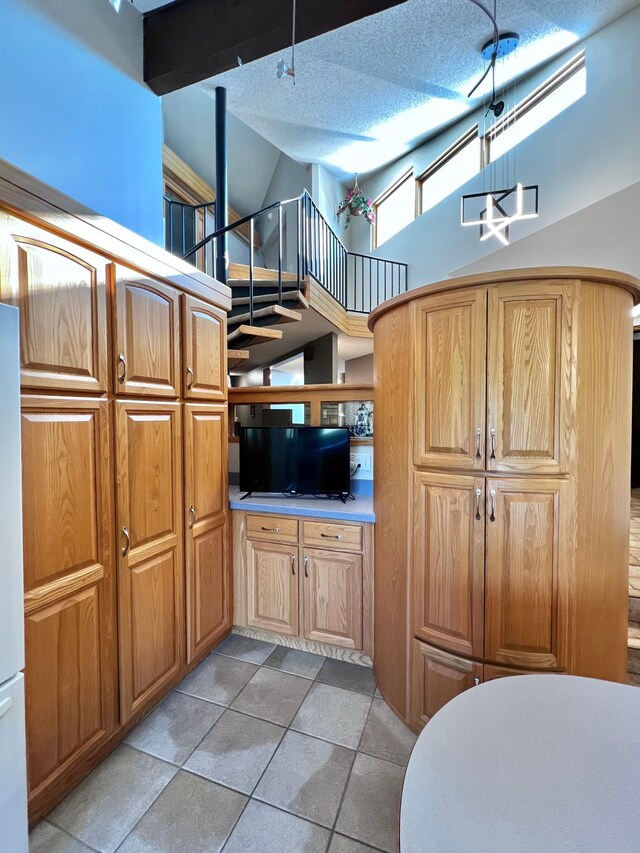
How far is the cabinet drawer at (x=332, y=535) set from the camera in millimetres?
2215

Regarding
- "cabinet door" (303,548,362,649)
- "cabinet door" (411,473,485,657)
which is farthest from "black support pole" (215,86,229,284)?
"cabinet door" (411,473,485,657)

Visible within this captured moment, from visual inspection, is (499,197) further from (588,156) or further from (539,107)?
→ (539,107)

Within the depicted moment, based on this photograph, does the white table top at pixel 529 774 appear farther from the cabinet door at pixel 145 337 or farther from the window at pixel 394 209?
the window at pixel 394 209

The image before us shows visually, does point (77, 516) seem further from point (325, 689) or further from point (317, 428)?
point (325, 689)

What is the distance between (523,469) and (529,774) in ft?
3.61

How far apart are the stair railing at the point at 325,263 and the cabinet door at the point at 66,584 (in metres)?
2.50

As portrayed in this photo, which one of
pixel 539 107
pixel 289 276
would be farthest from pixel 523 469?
pixel 539 107

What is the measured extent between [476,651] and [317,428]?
1.45m

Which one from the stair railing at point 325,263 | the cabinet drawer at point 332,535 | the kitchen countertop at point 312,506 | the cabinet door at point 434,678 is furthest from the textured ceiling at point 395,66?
the cabinet door at point 434,678

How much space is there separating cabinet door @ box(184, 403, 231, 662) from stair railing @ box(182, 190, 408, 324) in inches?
72.1

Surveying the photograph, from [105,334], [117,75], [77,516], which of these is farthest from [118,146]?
[77,516]

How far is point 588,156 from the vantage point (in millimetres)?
3920

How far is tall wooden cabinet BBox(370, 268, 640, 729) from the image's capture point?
152cm

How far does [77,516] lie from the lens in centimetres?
148
